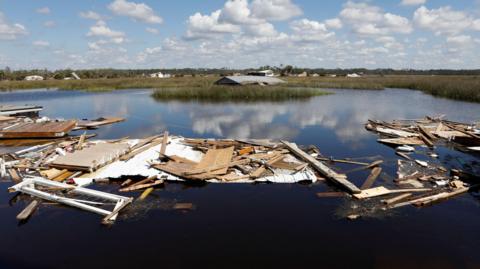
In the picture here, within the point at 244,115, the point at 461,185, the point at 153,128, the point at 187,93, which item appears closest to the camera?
the point at 461,185

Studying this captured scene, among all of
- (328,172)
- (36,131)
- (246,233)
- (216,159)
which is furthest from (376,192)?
(36,131)

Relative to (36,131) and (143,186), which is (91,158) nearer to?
(143,186)

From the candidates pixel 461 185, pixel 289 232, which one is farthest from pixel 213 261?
pixel 461 185

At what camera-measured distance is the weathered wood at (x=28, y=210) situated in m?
8.53

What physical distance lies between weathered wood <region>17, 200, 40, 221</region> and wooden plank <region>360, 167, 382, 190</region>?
9788 mm

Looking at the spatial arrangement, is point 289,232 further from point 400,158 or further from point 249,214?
point 400,158

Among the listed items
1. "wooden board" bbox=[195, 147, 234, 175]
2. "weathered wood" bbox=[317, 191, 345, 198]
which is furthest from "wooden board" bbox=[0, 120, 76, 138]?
"weathered wood" bbox=[317, 191, 345, 198]

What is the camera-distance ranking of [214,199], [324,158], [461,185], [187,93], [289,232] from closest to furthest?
1. [289,232]
2. [214,199]
3. [461,185]
4. [324,158]
5. [187,93]

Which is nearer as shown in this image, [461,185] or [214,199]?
[214,199]

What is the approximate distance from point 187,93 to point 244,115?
16666 mm

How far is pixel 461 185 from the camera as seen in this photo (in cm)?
1062

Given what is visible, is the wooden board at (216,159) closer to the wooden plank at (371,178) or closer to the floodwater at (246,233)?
the floodwater at (246,233)

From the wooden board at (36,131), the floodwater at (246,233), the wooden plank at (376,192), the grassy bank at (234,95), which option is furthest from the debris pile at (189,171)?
the grassy bank at (234,95)

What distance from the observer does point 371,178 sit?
37.2 ft
